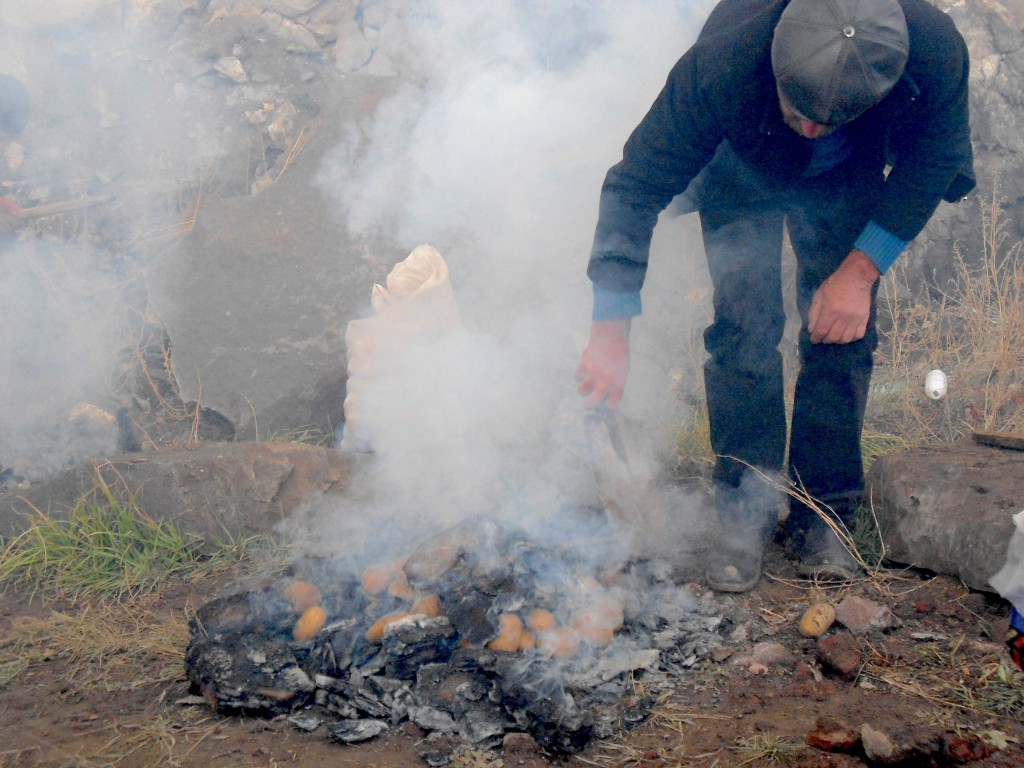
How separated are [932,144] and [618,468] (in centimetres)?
163

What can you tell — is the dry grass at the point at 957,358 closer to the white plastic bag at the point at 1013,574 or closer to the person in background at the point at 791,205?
the person in background at the point at 791,205

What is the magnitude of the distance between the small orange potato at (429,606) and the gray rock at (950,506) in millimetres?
1776

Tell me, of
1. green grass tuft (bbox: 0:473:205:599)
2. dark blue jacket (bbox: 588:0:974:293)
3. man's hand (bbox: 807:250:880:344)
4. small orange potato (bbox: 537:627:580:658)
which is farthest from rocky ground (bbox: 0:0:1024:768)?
dark blue jacket (bbox: 588:0:974:293)

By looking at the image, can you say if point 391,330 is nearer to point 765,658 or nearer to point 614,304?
point 614,304

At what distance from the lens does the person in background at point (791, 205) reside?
7.55ft

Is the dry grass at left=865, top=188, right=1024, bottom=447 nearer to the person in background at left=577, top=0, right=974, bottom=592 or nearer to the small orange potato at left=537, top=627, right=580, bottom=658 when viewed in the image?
the person in background at left=577, top=0, right=974, bottom=592

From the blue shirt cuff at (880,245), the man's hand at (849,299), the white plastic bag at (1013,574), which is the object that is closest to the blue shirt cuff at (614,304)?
the man's hand at (849,299)

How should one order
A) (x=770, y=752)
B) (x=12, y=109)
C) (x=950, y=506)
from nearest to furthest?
(x=770, y=752)
(x=950, y=506)
(x=12, y=109)

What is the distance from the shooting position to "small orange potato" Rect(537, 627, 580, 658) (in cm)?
251

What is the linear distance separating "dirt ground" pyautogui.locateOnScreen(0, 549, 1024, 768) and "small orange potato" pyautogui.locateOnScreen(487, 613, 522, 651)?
1.21 ft

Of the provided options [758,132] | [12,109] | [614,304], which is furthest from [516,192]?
[12,109]

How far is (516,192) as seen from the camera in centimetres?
479

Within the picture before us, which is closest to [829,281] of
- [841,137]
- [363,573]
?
[841,137]

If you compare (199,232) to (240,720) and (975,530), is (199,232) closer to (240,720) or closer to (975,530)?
(240,720)
